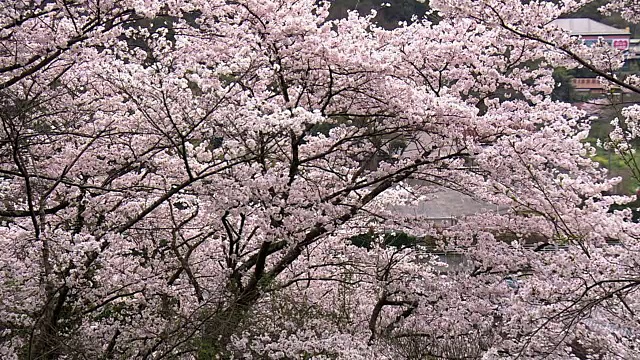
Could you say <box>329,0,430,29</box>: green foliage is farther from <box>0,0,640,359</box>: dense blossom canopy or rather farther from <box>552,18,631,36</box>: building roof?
<box>552,18,631,36</box>: building roof

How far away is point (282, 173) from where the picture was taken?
5293 millimetres

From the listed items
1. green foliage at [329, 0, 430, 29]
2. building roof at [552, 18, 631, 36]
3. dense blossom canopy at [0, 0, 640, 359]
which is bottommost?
dense blossom canopy at [0, 0, 640, 359]

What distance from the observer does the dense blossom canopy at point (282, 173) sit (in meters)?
4.66

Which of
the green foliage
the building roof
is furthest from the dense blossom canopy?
the building roof

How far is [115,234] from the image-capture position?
16.2ft

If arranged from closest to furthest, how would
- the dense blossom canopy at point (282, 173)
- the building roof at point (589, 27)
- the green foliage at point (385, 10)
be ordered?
→ the dense blossom canopy at point (282, 173) → the green foliage at point (385, 10) → the building roof at point (589, 27)

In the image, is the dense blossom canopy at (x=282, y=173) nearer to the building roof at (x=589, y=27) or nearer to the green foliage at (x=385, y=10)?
the green foliage at (x=385, y=10)

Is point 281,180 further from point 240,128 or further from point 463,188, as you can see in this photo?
point 463,188

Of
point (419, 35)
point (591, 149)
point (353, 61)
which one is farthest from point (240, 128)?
point (591, 149)

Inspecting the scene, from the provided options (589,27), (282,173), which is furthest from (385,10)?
(589,27)

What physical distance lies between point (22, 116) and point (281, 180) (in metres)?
1.94

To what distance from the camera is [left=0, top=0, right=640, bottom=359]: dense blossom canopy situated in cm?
466

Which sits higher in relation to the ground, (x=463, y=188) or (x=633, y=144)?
(x=463, y=188)

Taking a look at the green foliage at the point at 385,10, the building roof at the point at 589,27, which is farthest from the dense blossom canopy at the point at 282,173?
the building roof at the point at 589,27
